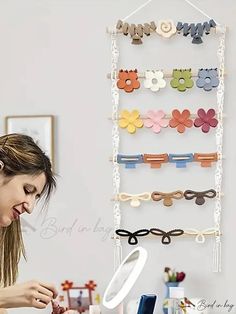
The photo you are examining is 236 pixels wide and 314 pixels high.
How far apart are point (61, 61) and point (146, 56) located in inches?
14.5

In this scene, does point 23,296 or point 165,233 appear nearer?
point 23,296

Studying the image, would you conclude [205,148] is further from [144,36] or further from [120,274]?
[120,274]

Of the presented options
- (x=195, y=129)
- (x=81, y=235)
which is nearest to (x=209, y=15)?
(x=195, y=129)

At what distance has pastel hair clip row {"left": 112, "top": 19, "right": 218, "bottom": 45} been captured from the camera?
9.59 feet

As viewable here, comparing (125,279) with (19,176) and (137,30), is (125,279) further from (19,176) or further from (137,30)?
(137,30)

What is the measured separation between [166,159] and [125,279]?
1.21 m

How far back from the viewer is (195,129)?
2945mm

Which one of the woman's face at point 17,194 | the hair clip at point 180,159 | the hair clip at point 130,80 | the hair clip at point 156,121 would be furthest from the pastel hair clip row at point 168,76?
the woman's face at point 17,194

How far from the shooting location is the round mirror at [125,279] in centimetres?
170

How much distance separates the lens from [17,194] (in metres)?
2.04

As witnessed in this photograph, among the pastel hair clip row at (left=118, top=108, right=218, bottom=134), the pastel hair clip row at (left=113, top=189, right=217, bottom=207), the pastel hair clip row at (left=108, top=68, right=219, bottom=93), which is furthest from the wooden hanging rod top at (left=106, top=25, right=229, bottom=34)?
the pastel hair clip row at (left=113, top=189, right=217, bottom=207)

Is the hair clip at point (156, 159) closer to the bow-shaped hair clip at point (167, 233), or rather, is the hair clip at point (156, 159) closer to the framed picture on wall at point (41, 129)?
the bow-shaped hair clip at point (167, 233)

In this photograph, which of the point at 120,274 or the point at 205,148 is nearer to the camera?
the point at 120,274

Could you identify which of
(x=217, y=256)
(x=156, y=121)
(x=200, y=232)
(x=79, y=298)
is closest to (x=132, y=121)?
(x=156, y=121)
